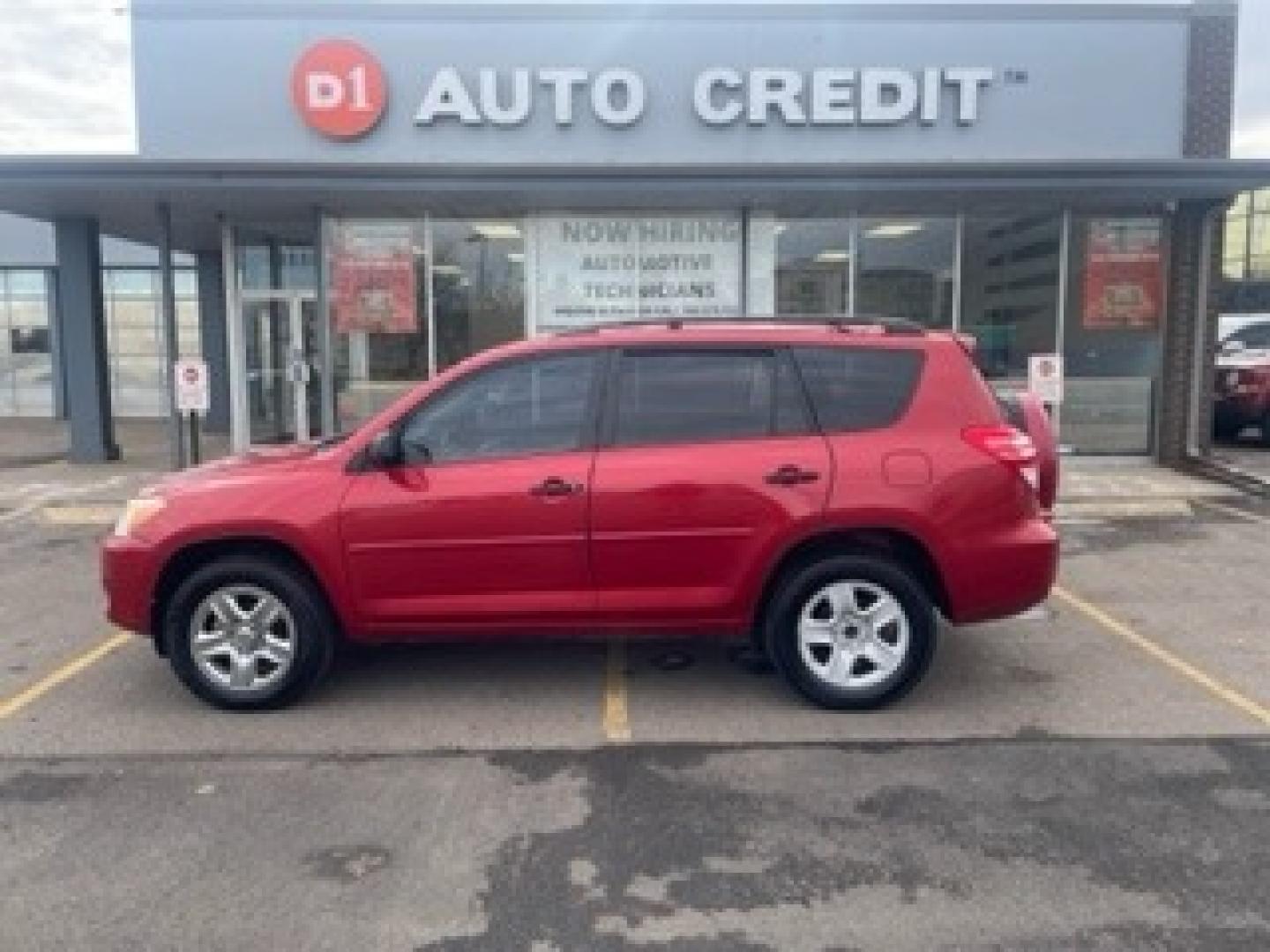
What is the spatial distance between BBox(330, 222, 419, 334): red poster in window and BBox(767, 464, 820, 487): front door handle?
9.16m

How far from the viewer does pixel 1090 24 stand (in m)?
13.0

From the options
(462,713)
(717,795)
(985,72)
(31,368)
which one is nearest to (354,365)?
(985,72)

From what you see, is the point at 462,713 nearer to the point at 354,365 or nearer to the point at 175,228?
the point at 354,365

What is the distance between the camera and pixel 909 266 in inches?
535

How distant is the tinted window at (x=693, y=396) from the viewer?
535 cm

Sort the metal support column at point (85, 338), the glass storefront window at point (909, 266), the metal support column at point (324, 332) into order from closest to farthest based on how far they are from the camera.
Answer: the metal support column at point (324, 332), the glass storefront window at point (909, 266), the metal support column at point (85, 338)

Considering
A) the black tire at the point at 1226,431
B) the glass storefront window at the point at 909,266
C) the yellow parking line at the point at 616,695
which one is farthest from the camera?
the black tire at the point at 1226,431

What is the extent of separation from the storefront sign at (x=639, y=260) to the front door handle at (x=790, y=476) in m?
8.41

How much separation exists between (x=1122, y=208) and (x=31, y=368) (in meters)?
20.4

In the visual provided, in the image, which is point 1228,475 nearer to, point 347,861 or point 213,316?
point 347,861

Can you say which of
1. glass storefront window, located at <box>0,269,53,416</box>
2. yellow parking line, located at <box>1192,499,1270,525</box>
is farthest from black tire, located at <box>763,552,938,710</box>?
glass storefront window, located at <box>0,269,53,416</box>

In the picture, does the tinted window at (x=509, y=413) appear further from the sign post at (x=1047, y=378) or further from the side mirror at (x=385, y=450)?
the sign post at (x=1047, y=378)

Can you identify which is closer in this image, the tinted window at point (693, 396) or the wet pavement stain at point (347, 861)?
the wet pavement stain at point (347, 861)

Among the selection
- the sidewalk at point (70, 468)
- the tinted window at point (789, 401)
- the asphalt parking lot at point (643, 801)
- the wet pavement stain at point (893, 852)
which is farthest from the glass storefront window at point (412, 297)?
the wet pavement stain at point (893, 852)
